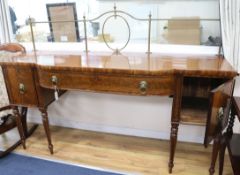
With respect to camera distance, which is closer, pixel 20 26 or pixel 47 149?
pixel 47 149

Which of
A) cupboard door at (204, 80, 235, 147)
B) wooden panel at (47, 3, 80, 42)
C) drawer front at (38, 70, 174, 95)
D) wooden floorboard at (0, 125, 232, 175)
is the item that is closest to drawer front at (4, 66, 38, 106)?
drawer front at (38, 70, 174, 95)

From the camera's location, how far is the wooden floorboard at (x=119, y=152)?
1732 millimetres

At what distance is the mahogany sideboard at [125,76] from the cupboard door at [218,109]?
0.31 feet

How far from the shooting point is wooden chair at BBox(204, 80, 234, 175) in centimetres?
120

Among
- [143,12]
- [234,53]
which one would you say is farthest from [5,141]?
[234,53]

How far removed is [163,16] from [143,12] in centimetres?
16

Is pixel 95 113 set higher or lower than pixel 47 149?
higher

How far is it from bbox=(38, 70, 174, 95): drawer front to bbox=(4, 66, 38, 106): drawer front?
113 millimetres

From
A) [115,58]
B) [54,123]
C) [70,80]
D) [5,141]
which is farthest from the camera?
[54,123]

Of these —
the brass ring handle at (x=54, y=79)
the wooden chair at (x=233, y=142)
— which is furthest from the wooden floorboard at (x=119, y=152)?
the brass ring handle at (x=54, y=79)

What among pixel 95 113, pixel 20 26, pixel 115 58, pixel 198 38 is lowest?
pixel 95 113

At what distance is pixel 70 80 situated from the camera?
1.50 m

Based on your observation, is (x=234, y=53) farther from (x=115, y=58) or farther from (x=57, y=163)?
(x=57, y=163)

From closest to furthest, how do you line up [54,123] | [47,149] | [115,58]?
[115,58] < [47,149] < [54,123]
